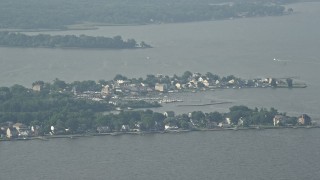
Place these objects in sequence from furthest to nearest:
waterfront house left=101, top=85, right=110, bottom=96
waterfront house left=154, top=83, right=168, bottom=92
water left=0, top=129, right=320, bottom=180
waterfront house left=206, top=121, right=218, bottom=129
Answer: waterfront house left=154, top=83, right=168, bottom=92, waterfront house left=101, top=85, right=110, bottom=96, waterfront house left=206, top=121, right=218, bottom=129, water left=0, top=129, right=320, bottom=180

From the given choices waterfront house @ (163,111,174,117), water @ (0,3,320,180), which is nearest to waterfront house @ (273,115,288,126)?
water @ (0,3,320,180)

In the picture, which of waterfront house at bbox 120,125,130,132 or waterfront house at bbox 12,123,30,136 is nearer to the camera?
waterfront house at bbox 12,123,30,136

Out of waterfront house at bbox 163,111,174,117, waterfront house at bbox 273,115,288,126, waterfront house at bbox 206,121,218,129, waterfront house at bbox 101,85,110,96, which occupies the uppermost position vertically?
waterfront house at bbox 101,85,110,96

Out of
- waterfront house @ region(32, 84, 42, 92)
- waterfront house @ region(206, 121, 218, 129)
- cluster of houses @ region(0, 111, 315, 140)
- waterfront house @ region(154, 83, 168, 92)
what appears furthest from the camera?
waterfront house @ region(154, 83, 168, 92)

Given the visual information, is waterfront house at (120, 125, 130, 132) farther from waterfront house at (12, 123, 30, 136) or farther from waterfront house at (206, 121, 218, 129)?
waterfront house at (12, 123, 30, 136)

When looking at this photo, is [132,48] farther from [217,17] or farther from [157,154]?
[157,154]

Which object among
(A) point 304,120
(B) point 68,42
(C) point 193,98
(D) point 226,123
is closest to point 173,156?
(D) point 226,123

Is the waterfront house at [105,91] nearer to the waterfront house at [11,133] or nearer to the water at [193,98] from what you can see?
the water at [193,98]

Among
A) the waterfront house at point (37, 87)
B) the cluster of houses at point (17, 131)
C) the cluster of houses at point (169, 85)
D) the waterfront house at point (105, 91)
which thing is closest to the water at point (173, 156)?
the cluster of houses at point (17, 131)
